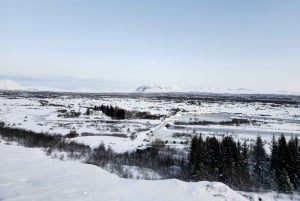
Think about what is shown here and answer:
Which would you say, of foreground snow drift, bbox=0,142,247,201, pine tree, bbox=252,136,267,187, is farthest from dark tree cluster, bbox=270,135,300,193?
foreground snow drift, bbox=0,142,247,201

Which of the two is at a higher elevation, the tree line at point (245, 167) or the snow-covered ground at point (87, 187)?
the snow-covered ground at point (87, 187)

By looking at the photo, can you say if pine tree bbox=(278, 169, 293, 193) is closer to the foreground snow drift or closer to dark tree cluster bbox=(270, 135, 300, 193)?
dark tree cluster bbox=(270, 135, 300, 193)

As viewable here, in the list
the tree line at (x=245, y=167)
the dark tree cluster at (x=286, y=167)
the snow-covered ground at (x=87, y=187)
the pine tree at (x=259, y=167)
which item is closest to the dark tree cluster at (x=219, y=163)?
the tree line at (x=245, y=167)

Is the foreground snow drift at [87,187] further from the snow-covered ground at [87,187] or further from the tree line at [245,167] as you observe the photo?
the tree line at [245,167]

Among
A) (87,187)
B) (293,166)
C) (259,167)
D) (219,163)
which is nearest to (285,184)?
(293,166)

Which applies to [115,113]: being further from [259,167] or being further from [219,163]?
[259,167]

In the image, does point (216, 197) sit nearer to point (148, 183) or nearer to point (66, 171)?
point (148, 183)

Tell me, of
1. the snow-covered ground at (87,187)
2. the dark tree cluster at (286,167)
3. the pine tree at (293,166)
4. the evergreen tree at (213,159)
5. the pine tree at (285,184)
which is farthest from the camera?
the evergreen tree at (213,159)

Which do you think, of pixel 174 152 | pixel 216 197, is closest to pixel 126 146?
pixel 174 152
